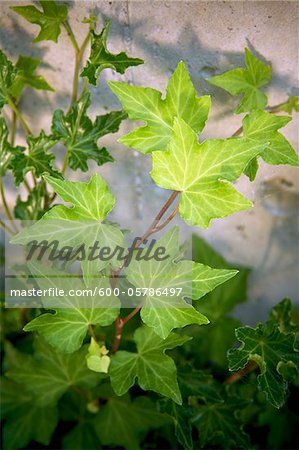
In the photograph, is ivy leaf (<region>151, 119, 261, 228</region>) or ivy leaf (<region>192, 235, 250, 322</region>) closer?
ivy leaf (<region>151, 119, 261, 228</region>)

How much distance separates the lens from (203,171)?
671 mm

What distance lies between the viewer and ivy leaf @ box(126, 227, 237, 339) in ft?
2.29

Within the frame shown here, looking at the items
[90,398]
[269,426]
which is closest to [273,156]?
[90,398]

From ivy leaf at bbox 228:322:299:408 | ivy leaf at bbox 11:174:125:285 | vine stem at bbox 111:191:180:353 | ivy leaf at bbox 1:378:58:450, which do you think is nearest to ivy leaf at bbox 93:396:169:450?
ivy leaf at bbox 1:378:58:450

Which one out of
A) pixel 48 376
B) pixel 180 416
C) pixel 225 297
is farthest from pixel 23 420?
pixel 225 297

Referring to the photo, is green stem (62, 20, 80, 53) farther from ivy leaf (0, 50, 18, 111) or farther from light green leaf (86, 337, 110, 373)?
light green leaf (86, 337, 110, 373)

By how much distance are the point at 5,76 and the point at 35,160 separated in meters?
0.14

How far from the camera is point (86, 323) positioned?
81 cm

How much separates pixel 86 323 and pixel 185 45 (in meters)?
0.50

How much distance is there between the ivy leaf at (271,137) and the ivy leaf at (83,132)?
23cm

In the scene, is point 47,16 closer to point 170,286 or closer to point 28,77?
point 28,77

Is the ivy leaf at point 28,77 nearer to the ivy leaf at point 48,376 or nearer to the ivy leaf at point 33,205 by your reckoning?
the ivy leaf at point 33,205

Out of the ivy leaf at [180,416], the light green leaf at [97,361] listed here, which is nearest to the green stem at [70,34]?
the light green leaf at [97,361]

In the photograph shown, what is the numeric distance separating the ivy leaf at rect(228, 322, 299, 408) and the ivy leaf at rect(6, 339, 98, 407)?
37 centimetres
